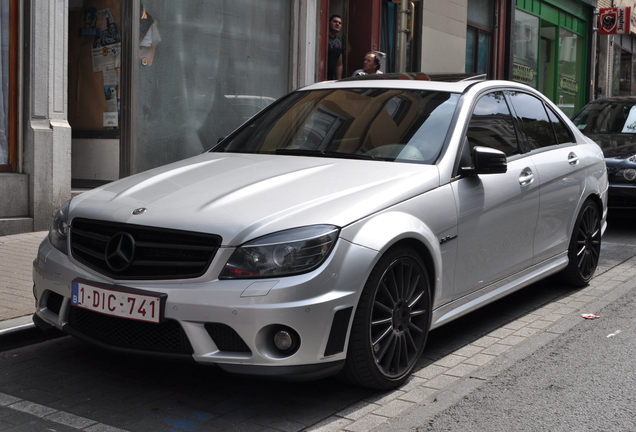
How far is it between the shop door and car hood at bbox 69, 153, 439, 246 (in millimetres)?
5662

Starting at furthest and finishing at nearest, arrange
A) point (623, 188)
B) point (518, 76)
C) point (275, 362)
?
point (518, 76), point (623, 188), point (275, 362)

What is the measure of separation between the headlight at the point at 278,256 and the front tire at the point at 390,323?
346 mm

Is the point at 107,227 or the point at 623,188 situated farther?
the point at 623,188

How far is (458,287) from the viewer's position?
4.70 meters

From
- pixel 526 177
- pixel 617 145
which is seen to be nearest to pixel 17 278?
pixel 526 177

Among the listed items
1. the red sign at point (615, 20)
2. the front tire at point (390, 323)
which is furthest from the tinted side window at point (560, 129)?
the red sign at point (615, 20)

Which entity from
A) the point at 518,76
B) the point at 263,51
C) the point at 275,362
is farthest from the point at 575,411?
the point at 518,76

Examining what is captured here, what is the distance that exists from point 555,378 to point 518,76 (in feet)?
61.0

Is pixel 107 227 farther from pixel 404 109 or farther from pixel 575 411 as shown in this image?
pixel 575 411

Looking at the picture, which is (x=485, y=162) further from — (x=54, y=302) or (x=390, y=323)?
(x=54, y=302)

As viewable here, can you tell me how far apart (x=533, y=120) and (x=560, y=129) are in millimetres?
523

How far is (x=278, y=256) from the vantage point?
12.1ft

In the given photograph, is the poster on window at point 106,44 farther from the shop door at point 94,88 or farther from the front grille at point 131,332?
the front grille at point 131,332

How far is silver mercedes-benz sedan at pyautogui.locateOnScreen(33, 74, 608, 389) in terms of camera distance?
369 cm
